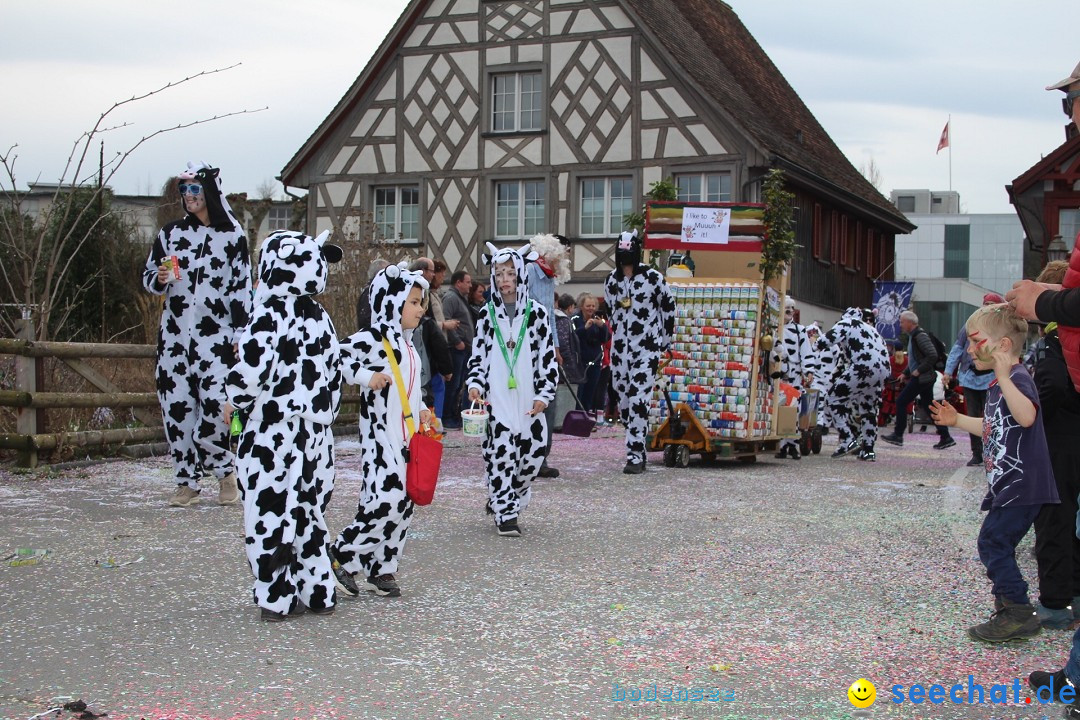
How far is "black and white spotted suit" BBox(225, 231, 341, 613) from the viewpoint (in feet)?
20.3

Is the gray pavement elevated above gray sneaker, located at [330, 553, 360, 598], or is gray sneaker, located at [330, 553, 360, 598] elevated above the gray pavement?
gray sneaker, located at [330, 553, 360, 598]

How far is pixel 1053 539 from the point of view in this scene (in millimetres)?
6184

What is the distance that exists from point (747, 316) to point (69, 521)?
741 cm

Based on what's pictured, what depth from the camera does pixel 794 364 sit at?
1568 cm

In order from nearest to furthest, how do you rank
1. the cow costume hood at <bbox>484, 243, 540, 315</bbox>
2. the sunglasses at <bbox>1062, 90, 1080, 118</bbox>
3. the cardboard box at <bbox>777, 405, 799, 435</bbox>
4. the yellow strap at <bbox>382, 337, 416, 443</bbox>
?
the sunglasses at <bbox>1062, 90, 1080, 118</bbox>
the yellow strap at <bbox>382, 337, 416, 443</bbox>
the cow costume hood at <bbox>484, 243, 540, 315</bbox>
the cardboard box at <bbox>777, 405, 799, 435</bbox>

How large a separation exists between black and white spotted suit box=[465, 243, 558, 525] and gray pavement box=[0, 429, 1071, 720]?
395mm

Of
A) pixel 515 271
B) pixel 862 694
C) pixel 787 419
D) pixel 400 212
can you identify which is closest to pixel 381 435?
pixel 515 271

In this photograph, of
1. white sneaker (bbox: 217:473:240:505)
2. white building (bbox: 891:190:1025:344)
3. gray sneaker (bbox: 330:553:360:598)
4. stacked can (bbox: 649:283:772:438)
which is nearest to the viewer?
gray sneaker (bbox: 330:553:360:598)

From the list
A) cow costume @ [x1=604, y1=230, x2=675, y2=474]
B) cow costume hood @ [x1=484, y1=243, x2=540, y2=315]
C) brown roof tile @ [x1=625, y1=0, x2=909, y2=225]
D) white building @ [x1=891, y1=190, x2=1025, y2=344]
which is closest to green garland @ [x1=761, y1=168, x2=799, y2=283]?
cow costume @ [x1=604, y1=230, x2=675, y2=474]

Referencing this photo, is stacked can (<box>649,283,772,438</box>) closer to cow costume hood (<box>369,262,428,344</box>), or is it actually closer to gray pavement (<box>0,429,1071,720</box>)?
gray pavement (<box>0,429,1071,720</box>)

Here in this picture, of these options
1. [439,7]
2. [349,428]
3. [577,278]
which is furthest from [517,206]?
[349,428]

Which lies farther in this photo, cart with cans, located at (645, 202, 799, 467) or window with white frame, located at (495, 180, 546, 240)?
window with white frame, located at (495, 180, 546, 240)

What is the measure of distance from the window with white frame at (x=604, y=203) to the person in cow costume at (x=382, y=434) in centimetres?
2285

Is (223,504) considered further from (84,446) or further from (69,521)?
(84,446)
